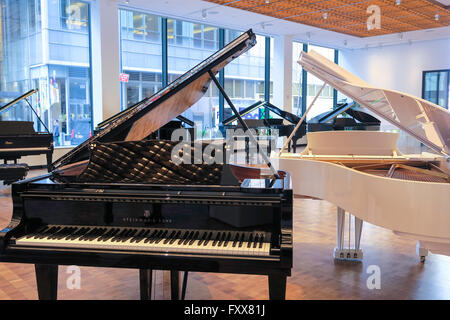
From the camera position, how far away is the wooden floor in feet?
10.2

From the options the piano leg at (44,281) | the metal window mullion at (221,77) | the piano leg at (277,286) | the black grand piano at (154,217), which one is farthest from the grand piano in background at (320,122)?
the piano leg at (277,286)

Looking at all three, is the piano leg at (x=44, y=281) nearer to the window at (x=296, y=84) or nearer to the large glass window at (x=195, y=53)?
the large glass window at (x=195, y=53)

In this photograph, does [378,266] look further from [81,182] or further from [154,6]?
[154,6]

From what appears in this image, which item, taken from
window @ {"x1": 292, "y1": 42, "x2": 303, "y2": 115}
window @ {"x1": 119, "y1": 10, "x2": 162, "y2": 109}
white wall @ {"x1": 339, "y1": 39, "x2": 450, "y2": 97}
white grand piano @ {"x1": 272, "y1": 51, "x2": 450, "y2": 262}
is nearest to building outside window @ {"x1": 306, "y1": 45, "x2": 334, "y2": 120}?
window @ {"x1": 292, "y1": 42, "x2": 303, "y2": 115}

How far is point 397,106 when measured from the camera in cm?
326

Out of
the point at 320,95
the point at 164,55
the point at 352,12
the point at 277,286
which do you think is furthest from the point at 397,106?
the point at 320,95

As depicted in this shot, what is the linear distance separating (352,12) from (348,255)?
300 inches

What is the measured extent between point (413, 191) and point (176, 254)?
138cm

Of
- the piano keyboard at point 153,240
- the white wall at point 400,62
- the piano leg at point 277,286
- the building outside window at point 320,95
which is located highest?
the white wall at point 400,62

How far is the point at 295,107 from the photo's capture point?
47.5 feet

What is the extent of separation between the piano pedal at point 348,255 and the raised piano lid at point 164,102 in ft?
6.19

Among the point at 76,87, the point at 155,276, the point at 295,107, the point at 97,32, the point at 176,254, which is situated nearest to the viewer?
the point at 176,254

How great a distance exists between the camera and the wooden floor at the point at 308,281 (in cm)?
311

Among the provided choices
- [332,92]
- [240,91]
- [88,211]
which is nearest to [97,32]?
[240,91]
